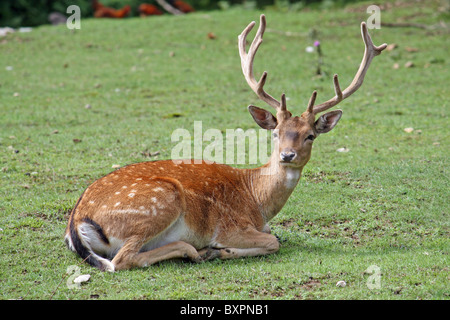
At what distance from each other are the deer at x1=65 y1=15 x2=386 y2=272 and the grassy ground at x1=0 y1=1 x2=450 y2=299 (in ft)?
0.59

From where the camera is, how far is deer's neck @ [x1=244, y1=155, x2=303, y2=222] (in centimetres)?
640

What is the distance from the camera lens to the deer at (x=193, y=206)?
19.1ft

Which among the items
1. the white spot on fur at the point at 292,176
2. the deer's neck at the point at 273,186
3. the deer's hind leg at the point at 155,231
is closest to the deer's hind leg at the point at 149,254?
the deer's hind leg at the point at 155,231

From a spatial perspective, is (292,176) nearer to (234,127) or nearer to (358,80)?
(358,80)

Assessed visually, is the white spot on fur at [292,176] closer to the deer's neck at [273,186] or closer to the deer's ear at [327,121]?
the deer's neck at [273,186]

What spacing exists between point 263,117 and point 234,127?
13.5 feet

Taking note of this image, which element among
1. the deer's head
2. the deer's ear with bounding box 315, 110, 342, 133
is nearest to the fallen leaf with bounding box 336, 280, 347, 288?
the deer's head

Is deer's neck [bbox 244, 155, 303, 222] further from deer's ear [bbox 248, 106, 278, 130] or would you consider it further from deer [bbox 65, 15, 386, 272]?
deer's ear [bbox 248, 106, 278, 130]

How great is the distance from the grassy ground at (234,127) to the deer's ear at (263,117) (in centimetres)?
116

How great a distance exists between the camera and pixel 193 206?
20.2 ft

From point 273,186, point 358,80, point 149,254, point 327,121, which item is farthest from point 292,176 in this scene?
point 149,254

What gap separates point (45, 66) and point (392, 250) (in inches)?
433

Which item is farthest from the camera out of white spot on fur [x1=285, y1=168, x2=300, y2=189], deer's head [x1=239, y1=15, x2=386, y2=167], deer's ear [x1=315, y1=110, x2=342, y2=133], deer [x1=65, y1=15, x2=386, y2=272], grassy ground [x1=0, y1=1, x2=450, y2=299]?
deer's ear [x1=315, y1=110, x2=342, y2=133]

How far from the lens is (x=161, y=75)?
1431 cm
